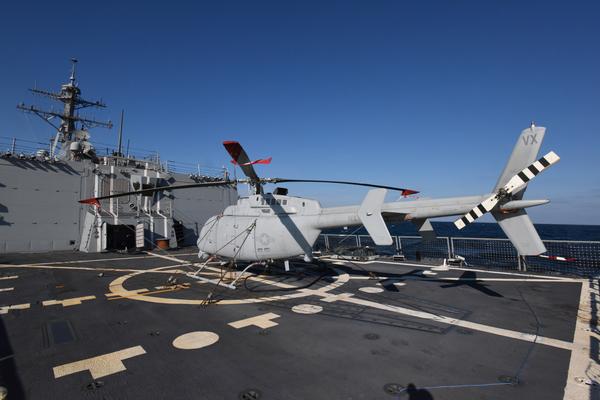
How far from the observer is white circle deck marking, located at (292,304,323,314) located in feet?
29.8

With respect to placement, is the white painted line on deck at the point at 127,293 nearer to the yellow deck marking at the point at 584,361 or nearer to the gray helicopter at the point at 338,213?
the gray helicopter at the point at 338,213

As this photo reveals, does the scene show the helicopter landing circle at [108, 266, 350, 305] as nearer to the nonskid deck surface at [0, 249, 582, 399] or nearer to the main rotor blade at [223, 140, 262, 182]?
the nonskid deck surface at [0, 249, 582, 399]

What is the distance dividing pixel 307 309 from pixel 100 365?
5.47 m

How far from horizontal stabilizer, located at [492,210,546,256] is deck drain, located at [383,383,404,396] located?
6699mm

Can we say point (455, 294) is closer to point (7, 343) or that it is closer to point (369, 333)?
point (369, 333)

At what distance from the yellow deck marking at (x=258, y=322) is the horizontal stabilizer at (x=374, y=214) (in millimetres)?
4285

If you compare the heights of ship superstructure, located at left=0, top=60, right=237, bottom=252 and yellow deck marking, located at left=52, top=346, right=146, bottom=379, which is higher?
ship superstructure, located at left=0, top=60, right=237, bottom=252

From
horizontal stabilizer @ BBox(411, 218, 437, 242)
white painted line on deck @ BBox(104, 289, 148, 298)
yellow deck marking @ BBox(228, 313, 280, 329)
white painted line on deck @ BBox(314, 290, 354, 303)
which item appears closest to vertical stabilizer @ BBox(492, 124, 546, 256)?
horizontal stabilizer @ BBox(411, 218, 437, 242)

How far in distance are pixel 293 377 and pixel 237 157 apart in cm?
676

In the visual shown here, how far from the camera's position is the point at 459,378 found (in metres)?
5.16

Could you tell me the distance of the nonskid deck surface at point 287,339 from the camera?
4941 mm

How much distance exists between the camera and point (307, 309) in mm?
9297

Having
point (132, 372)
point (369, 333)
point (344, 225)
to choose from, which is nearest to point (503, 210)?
point (344, 225)

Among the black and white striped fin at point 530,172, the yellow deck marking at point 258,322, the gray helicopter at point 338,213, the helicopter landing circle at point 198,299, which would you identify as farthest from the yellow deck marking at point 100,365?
the black and white striped fin at point 530,172
